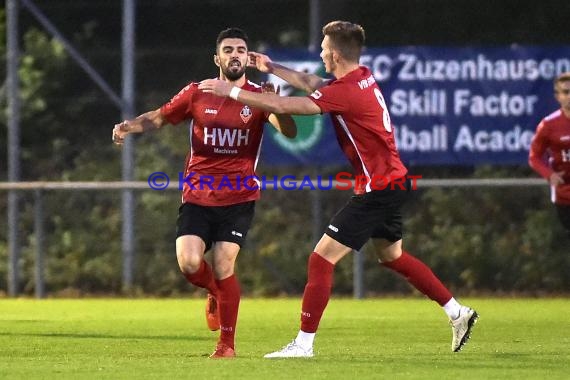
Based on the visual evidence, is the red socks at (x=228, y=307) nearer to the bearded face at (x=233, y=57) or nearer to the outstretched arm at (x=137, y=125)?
the outstretched arm at (x=137, y=125)

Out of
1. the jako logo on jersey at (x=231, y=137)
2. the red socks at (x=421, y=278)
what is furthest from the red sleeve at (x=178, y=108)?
the red socks at (x=421, y=278)

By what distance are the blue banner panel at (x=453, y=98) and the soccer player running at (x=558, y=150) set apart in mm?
2160

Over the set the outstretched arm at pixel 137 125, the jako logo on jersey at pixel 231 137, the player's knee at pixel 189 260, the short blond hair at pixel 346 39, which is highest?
the short blond hair at pixel 346 39

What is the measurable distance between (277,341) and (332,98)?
2.47m

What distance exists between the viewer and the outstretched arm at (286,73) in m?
9.94

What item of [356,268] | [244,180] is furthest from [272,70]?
[356,268]

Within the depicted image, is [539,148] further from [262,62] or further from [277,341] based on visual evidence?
[262,62]

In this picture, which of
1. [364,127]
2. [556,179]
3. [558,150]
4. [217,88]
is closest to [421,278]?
[364,127]

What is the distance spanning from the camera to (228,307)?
31.8 feet

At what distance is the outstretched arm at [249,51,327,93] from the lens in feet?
32.6

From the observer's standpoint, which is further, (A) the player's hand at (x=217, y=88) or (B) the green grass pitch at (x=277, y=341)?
(A) the player's hand at (x=217, y=88)

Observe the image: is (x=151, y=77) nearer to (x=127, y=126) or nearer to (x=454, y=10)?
(x=454, y=10)

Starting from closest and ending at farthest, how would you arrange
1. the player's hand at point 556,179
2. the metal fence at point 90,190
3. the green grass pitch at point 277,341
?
the green grass pitch at point 277,341 < the player's hand at point 556,179 < the metal fence at point 90,190

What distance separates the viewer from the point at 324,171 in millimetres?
17297
